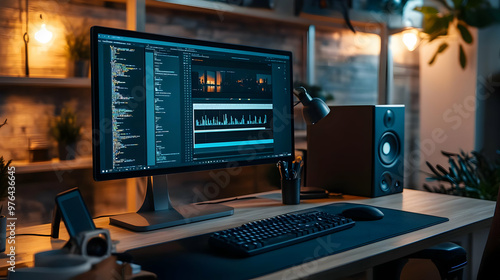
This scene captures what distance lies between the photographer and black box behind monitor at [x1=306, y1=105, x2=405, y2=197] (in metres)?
1.67

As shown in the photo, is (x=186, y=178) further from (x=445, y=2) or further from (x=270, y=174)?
(x=445, y=2)

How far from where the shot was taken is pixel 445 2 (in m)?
3.62

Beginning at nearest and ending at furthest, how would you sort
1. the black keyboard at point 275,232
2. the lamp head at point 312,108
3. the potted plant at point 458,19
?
the black keyboard at point 275,232 < the lamp head at point 312,108 < the potted plant at point 458,19

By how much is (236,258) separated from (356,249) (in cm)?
27

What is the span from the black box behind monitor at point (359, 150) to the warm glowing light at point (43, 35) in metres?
1.37

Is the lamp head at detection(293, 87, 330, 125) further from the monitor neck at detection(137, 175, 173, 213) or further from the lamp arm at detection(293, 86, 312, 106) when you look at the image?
the monitor neck at detection(137, 175, 173, 213)

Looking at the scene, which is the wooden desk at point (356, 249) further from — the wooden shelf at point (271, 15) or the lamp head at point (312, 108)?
the wooden shelf at point (271, 15)

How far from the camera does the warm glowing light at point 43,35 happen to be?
2260 mm

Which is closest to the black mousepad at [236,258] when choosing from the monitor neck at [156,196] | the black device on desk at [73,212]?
the black device on desk at [73,212]

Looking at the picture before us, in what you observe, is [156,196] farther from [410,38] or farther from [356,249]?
[410,38]

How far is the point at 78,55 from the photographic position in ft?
7.34

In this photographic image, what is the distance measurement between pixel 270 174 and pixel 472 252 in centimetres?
127

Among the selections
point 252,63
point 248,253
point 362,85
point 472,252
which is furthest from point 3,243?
point 362,85

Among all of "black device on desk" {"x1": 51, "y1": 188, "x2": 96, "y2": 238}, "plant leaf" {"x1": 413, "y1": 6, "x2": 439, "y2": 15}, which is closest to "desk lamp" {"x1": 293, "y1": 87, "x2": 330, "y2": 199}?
"black device on desk" {"x1": 51, "y1": 188, "x2": 96, "y2": 238}
